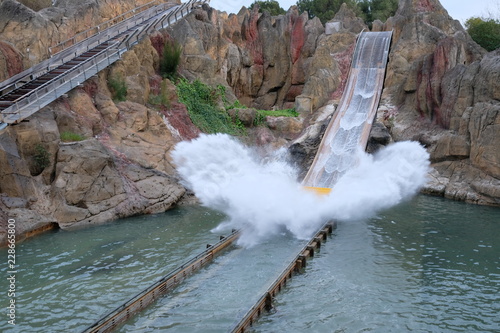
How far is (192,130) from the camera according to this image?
24.0 metres

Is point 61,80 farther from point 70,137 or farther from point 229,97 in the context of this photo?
point 229,97

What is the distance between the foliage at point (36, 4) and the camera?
25.6 meters

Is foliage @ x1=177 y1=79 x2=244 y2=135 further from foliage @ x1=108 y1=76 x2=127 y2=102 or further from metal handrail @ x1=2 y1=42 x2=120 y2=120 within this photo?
metal handrail @ x1=2 y1=42 x2=120 y2=120

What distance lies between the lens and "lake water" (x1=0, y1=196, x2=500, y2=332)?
9195 mm

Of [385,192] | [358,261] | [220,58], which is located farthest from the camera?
[220,58]

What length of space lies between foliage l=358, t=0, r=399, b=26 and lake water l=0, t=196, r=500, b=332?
41758 millimetres

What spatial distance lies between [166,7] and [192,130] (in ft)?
44.0

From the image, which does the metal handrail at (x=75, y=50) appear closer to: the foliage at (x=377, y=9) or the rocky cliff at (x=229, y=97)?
the rocky cliff at (x=229, y=97)

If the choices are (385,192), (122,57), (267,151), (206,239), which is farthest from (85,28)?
(385,192)

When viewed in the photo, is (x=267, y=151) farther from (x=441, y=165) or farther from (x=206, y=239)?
(x=206, y=239)

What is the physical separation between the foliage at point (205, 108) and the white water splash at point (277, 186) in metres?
1.23

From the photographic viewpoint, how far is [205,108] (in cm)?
2631

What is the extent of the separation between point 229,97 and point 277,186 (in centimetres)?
1276

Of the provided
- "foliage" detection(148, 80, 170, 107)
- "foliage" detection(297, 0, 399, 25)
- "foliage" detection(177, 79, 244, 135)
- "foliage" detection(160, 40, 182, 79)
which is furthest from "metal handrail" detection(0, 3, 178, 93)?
"foliage" detection(297, 0, 399, 25)
